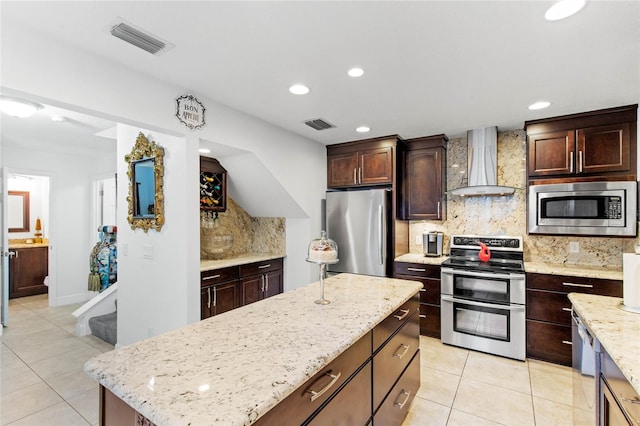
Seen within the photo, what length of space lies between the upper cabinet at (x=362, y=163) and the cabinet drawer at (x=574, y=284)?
6.05ft

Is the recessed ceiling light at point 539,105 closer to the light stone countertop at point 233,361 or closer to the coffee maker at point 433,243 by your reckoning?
the coffee maker at point 433,243

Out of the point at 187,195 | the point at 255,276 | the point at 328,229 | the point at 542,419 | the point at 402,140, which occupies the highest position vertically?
the point at 402,140

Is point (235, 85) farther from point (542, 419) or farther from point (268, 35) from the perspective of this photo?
point (542, 419)

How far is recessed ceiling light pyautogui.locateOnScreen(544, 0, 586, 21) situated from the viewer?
4.98 ft

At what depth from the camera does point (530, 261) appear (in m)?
3.62

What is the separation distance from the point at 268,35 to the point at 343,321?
1611 mm

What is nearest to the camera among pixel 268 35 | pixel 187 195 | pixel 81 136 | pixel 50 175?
pixel 268 35

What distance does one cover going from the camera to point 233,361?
1127 millimetres

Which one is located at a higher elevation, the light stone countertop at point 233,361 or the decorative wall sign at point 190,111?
the decorative wall sign at point 190,111

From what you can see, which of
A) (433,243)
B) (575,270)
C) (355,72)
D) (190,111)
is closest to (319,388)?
(355,72)

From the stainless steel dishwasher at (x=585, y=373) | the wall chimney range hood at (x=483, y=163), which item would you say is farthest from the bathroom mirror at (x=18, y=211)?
the stainless steel dishwasher at (x=585, y=373)

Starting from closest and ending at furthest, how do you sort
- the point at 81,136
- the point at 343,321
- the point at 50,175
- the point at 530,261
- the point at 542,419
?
the point at 343,321 < the point at 542,419 < the point at 530,261 < the point at 81,136 < the point at 50,175

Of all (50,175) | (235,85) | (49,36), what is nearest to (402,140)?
(235,85)

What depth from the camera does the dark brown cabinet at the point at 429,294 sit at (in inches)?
140
